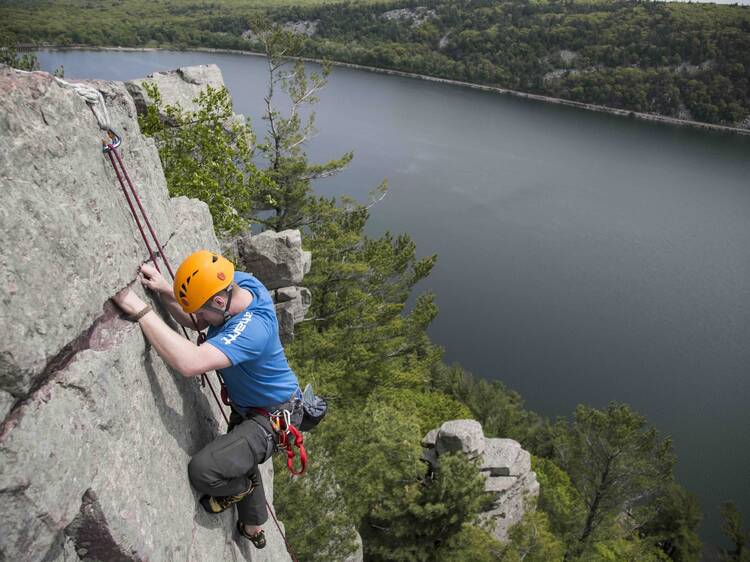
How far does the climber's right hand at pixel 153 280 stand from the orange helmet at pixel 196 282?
0.24 meters

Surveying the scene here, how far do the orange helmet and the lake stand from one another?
3298 cm

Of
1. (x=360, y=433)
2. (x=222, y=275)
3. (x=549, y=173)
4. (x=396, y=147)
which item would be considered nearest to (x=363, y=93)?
(x=396, y=147)

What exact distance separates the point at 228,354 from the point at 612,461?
22532 millimetres

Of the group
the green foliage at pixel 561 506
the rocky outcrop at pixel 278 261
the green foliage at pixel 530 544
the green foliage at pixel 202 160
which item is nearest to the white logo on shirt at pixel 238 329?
the green foliage at pixel 202 160

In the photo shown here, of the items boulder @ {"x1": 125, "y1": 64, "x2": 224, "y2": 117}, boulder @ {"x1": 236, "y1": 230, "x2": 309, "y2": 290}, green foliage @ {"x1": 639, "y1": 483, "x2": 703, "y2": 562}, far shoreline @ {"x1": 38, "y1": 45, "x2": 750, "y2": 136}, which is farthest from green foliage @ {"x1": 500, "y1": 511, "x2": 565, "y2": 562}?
far shoreline @ {"x1": 38, "y1": 45, "x2": 750, "y2": 136}

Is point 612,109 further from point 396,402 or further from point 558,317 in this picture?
point 396,402

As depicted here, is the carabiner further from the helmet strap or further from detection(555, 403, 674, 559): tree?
detection(555, 403, 674, 559): tree

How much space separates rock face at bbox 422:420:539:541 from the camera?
20688mm

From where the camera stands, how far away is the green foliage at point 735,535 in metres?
26.2

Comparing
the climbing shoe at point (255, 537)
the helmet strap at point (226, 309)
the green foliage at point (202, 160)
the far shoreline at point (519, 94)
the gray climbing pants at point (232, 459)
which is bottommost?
the far shoreline at point (519, 94)

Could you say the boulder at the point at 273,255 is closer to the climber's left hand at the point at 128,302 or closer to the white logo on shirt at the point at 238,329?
the white logo on shirt at the point at 238,329

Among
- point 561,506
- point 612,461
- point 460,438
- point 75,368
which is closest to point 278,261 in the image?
point 460,438

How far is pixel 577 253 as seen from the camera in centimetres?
4575

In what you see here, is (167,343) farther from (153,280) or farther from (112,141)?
(112,141)
